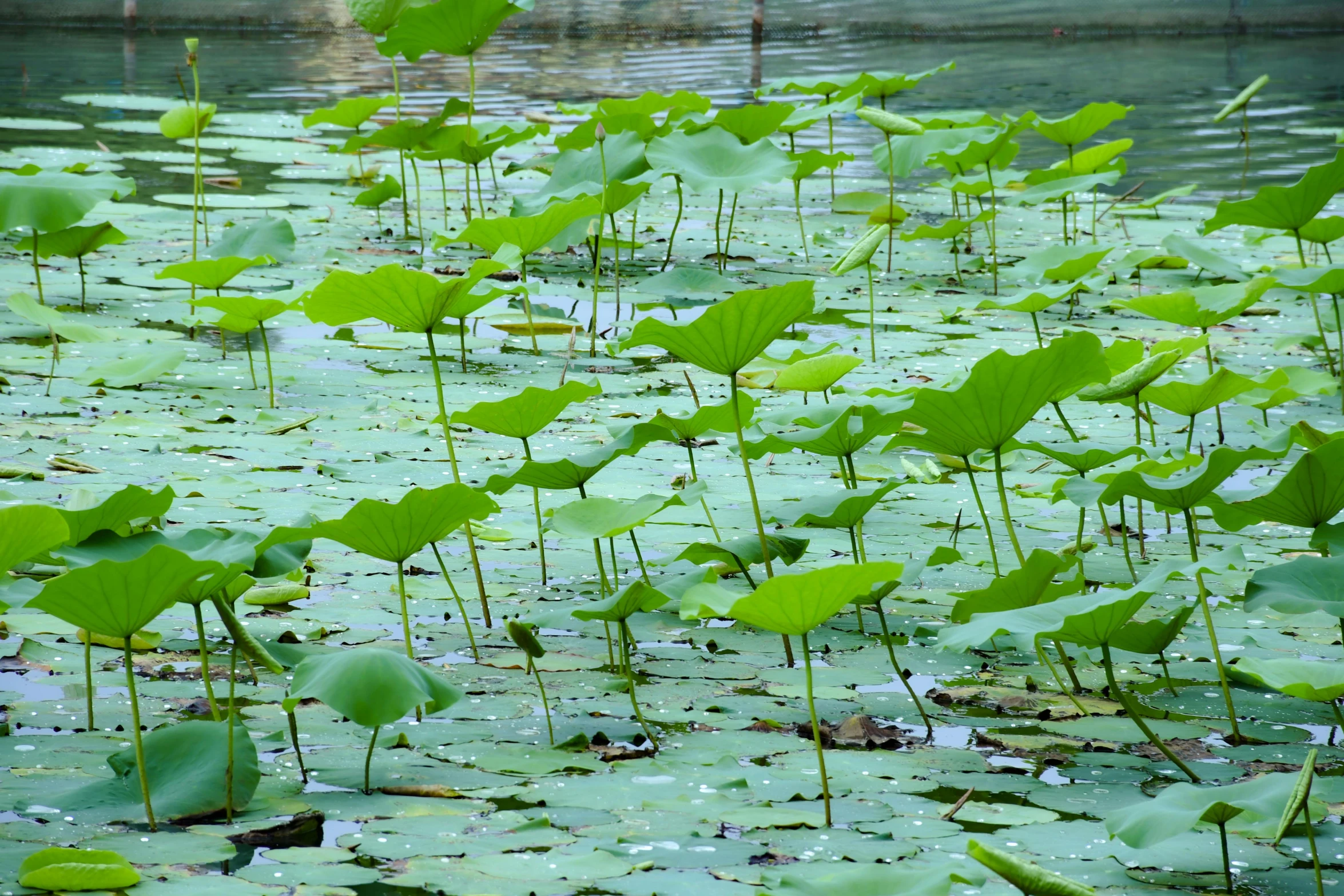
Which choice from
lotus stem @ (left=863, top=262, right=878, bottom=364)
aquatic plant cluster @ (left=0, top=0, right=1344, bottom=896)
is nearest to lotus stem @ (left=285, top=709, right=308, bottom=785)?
aquatic plant cluster @ (left=0, top=0, right=1344, bottom=896)

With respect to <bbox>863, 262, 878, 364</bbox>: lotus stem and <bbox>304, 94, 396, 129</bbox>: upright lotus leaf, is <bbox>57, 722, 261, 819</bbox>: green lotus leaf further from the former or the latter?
<bbox>304, 94, 396, 129</bbox>: upright lotus leaf

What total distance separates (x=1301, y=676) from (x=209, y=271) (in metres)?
2.64

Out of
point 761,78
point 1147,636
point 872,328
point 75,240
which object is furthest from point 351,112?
point 761,78

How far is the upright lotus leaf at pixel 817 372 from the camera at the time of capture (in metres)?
2.29

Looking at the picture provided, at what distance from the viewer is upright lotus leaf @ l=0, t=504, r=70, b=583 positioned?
126 centimetres

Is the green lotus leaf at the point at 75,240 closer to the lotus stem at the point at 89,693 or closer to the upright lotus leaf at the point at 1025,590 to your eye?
the lotus stem at the point at 89,693

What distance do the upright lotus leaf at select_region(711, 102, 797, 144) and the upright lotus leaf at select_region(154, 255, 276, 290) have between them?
1.71 m

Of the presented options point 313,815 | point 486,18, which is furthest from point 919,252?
point 313,815

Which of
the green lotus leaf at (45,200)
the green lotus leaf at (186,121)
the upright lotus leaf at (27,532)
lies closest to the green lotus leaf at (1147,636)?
the upright lotus leaf at (27,532)

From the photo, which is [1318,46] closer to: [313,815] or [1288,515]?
[1288,515]

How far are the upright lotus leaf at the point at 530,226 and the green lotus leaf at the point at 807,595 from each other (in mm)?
1722

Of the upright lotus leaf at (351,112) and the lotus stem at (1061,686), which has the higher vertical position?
the upright lotus leaf at (351,112)

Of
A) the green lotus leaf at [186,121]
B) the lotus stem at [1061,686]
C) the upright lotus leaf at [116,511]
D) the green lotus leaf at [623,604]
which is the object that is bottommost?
the lotus stem at [1061,686]

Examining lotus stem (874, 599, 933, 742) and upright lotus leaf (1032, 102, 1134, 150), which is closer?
lotus stem (874, 599, 933, 742)
